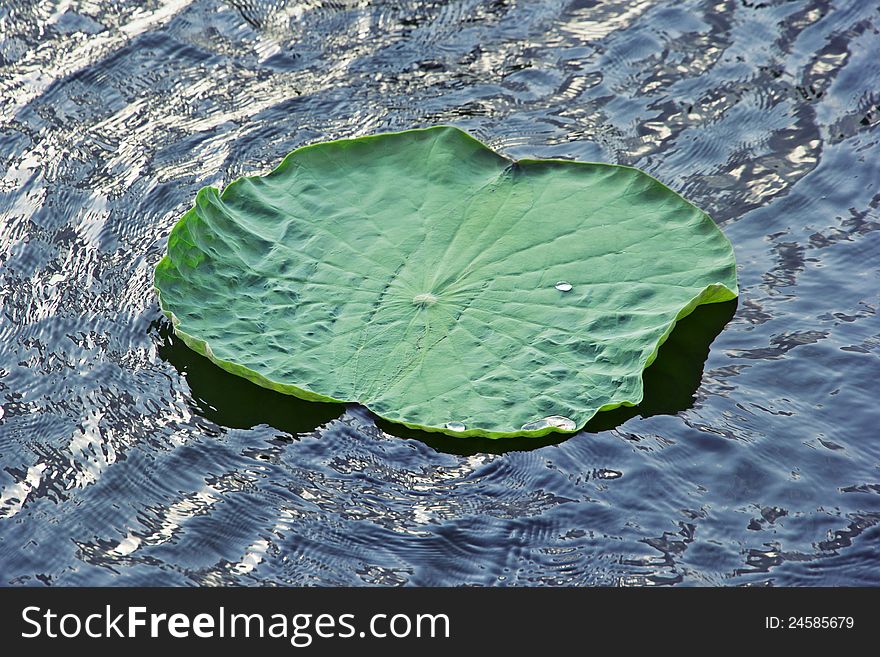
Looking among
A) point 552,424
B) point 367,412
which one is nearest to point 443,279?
point 367,412

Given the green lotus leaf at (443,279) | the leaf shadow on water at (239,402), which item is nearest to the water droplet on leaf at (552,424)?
the green lotus leaf at (443,279)

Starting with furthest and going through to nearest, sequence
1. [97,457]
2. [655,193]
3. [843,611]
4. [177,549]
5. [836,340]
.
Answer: [655,193], [836,340], [97,457], [177,549], [843,611]

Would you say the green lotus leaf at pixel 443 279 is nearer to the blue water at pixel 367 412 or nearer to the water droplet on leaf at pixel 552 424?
the water droplet on leaf at pixel 552 424

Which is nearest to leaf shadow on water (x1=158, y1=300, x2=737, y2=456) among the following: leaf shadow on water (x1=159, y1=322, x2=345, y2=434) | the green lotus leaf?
leaf shadow on water (x1=159, y1=322, x2=345, y2=434)

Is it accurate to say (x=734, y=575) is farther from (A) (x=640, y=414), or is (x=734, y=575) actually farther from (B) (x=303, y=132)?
(B) (x=303, y=132)

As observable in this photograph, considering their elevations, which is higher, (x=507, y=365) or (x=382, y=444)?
(x=507, y=365)

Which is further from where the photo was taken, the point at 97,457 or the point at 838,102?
the point at 838,102

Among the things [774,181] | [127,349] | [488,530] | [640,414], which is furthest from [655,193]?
[127,349]

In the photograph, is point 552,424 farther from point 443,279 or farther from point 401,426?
point 443,279
